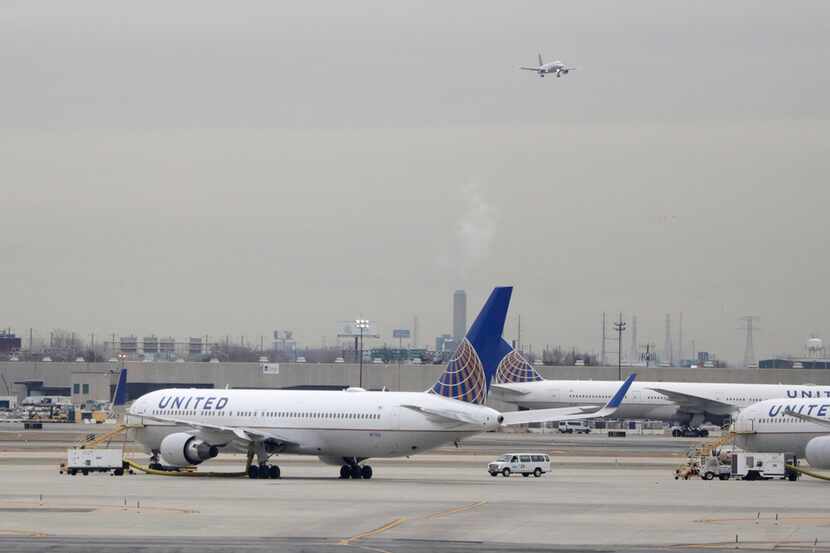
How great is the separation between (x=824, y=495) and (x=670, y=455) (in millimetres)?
37987

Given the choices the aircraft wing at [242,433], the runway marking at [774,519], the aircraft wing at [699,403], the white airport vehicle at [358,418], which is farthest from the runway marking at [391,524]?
the aircraft wing at [699,403]

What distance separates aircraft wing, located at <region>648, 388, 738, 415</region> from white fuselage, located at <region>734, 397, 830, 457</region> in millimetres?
52139

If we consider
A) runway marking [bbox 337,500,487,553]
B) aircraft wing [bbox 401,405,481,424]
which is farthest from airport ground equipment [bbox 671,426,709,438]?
runway marking [bbox 337,500,487,553]

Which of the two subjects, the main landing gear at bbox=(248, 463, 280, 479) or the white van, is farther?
the white van

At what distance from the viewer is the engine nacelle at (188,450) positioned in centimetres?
7244

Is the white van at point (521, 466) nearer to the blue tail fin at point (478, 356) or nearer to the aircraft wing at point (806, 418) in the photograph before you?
the blue tail fin at point (478, 356)

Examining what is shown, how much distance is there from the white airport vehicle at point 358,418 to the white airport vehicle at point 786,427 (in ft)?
39.9

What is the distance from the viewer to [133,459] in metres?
89.8

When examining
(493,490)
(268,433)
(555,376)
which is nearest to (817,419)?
(493,490)

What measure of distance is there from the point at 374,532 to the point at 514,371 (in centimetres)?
10334

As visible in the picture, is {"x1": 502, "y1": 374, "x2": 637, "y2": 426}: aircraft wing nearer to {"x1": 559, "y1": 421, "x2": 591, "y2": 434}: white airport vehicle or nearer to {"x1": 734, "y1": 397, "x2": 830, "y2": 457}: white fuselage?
{"x1": 734, "y1": 397, "x2": 830, "y2": 457}: white fuselage

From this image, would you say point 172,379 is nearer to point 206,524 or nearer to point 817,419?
point 817,419

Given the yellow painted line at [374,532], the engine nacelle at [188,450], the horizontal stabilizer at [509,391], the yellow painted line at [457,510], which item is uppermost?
the horizontal stabilizer at [509,391]

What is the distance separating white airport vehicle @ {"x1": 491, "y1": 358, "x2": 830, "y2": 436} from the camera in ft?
447
